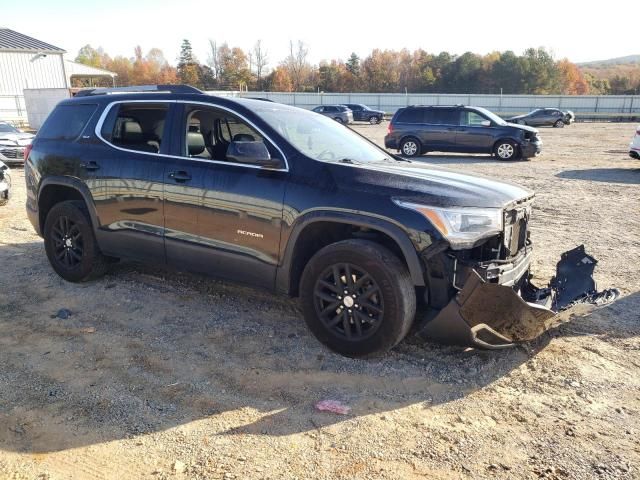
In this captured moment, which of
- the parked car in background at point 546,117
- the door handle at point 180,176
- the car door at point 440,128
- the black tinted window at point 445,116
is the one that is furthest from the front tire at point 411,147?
the parked car in background at point 546,117

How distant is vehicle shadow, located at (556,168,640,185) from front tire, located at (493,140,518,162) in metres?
2.55

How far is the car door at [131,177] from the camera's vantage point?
4555mm

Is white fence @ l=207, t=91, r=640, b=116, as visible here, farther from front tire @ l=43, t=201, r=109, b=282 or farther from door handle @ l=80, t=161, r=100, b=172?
door handle @ l=80, t=161, r=100, b=172

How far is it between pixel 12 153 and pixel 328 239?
1426 cm

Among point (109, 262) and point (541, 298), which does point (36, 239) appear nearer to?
point (109, 262)

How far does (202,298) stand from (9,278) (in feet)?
7.60

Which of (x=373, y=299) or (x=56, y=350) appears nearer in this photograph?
(x=373, y=299)

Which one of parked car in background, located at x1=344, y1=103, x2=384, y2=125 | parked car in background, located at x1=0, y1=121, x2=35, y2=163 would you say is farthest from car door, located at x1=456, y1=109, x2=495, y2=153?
parked car in background, located at x1=344, y1=103, x2=384, y2=125

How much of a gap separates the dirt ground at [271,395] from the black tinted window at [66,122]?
1.58m

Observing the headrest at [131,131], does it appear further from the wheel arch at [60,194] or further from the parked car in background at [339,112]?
the parked car in background at [339,112]

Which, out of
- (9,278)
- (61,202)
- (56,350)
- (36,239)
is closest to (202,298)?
(56,350)

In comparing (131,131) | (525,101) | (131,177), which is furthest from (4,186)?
(525,101)

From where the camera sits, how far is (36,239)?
7148 millimetres

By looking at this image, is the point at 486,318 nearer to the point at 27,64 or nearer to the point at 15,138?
the point at 15,138
